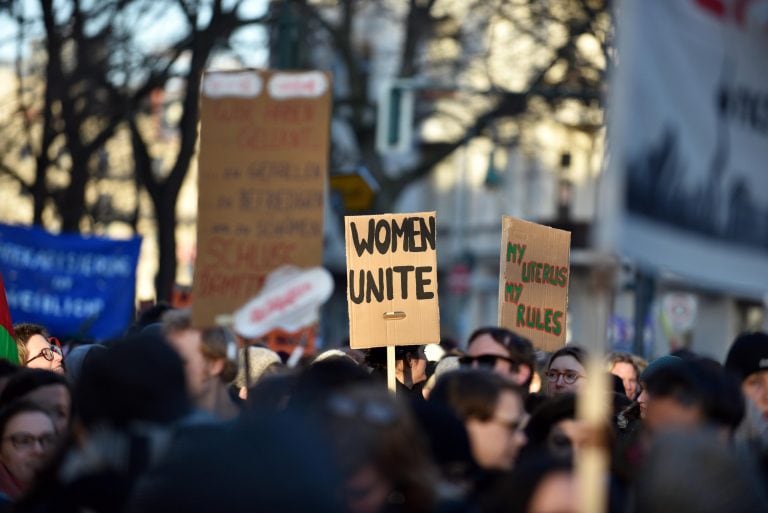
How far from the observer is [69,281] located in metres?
15.4

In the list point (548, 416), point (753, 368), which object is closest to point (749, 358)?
point (753, 368)

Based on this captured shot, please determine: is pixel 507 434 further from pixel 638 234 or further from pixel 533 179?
pixel 533 179

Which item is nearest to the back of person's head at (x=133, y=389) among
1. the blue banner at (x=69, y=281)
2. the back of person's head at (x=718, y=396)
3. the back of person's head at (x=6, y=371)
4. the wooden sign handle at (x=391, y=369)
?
the back of person's head at (x=718, y=396)

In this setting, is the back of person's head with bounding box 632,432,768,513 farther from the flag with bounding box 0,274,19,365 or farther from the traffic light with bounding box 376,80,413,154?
the traffic light with bounding box 376,80,413,154

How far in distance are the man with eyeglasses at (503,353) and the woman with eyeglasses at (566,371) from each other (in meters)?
1.56

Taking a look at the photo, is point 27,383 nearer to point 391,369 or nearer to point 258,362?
point 391,369

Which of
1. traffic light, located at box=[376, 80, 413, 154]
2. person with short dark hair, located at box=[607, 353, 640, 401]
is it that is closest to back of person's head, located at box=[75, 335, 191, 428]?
person with short dark hair, located at box=[607, 353, 640, 401]

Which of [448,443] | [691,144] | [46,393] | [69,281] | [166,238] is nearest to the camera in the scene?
[691,144]

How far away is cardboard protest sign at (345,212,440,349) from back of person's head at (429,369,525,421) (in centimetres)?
296

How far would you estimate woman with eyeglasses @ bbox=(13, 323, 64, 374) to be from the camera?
8.98 metres

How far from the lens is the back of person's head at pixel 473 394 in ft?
17.3

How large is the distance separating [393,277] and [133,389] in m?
4.24

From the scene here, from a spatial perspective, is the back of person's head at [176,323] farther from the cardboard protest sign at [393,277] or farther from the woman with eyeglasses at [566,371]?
the woman with eyeglasses at [566,371]

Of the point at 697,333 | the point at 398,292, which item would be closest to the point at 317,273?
the point at 398,292
